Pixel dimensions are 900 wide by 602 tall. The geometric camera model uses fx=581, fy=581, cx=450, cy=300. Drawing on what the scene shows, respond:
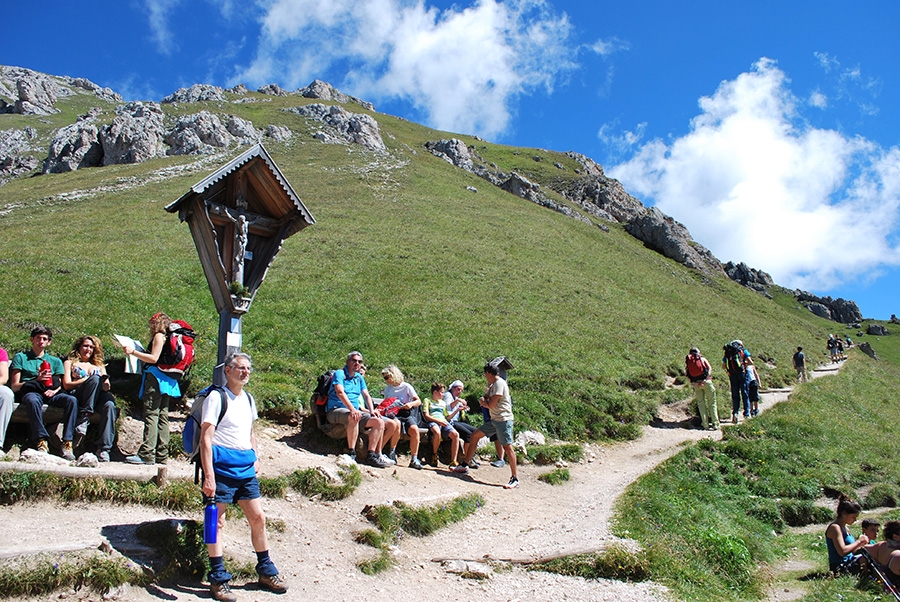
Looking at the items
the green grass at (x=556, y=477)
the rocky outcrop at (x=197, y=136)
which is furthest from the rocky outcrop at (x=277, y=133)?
the green grass at (x=556, y=477)

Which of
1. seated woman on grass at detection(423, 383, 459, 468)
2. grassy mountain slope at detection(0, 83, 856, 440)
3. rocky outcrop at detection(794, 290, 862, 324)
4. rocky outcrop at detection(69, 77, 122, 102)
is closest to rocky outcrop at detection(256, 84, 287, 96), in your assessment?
rocky outcrop at detection(69, 77, 122, 102)

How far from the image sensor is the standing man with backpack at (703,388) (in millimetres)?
17188

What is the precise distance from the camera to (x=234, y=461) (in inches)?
235

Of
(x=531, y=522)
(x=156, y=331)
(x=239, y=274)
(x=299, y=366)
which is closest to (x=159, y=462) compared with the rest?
(x=156, y=331)

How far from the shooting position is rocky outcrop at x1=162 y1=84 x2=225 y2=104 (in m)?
110

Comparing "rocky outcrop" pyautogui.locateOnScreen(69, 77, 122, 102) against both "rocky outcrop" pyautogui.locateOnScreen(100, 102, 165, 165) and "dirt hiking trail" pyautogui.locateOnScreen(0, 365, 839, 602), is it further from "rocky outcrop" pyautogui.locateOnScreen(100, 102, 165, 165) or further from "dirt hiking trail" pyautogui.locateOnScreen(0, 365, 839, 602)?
"dirt hiking trail" pyautogui.locateOnScreen(0, 365, 839, 602)

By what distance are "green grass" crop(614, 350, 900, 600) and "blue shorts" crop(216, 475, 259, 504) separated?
199 inches

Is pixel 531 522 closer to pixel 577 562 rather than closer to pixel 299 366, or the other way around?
pixel 577 562

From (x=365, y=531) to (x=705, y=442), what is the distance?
1044 centimetres

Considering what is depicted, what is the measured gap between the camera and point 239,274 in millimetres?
9922

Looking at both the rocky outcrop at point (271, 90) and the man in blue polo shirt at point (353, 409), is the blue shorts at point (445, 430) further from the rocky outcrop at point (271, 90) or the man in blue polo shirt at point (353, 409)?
the rocky outcrop at point (271, 90)

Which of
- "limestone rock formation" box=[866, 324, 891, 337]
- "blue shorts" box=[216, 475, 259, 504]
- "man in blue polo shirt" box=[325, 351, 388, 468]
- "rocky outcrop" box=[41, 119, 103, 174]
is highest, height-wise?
"rocky outcrop" box=[41, 119, 103, 174]

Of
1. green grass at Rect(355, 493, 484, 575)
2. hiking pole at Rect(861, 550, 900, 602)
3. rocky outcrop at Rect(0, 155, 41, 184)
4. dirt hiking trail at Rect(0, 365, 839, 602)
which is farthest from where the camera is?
rocky outcrop at Rect(0, 155, 41, 184)

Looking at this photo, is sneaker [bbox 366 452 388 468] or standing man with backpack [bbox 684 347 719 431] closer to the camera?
sneaker [bbox 366 452 388 468]
